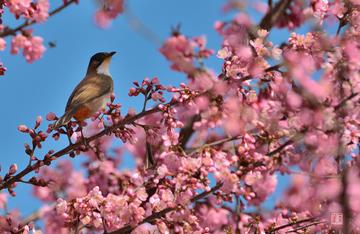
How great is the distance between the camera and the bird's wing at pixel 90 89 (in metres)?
6.46

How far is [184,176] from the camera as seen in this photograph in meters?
4.91

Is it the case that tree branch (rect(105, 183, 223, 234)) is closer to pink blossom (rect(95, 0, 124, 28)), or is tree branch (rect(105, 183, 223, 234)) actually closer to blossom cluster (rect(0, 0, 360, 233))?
blossom cluster (rect(0, 0, 360, 233))

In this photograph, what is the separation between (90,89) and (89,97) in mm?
357

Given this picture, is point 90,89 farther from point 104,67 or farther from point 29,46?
point 29,46

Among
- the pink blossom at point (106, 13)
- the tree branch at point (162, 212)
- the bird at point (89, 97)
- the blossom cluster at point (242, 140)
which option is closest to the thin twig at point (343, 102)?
the blossom cluster at point (242, 140)

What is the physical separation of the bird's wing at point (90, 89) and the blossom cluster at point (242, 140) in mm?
581

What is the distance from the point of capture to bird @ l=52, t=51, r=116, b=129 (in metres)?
6.07

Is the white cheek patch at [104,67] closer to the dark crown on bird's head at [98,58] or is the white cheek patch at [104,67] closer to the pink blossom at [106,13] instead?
the dark crown on bird's head at [98,58]

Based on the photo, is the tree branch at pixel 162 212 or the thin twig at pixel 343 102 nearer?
the thin twig at pixel 343 102

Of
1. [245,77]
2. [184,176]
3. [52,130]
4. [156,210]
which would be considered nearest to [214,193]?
[184,176]

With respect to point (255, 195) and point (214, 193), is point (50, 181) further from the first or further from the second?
point (255, 195)

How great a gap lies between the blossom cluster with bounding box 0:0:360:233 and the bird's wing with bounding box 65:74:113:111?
58cm

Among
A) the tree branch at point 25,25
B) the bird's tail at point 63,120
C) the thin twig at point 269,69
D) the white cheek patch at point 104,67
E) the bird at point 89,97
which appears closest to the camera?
the tree branch at point 25,25

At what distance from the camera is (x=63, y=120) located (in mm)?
5703
